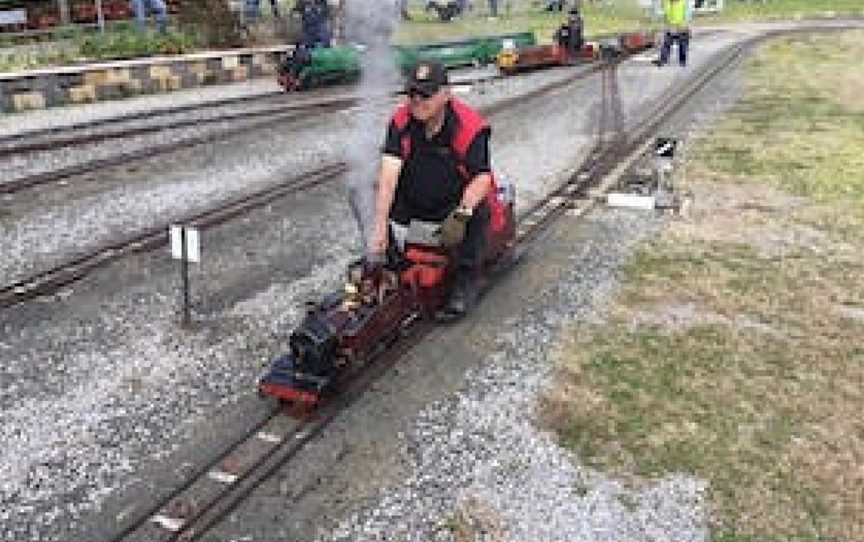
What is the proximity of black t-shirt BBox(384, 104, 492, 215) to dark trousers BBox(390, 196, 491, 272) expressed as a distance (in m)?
0.06

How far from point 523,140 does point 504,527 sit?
1168 centimetres

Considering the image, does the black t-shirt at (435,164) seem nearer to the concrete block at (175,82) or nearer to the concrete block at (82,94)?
the concrete block at (82,94)

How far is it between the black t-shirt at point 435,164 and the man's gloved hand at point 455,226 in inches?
13.7

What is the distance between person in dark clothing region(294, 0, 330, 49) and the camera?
976 inches

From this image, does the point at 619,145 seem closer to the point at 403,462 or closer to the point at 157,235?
the point at 157,235

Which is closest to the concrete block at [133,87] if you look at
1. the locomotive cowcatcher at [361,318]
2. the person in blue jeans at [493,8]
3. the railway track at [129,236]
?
the railway track at [129,236]

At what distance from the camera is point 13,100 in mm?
19344

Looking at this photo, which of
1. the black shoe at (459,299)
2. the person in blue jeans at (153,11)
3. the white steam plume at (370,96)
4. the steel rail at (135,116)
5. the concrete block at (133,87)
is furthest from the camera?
the person in blue jeans at (153,11)

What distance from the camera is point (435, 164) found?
8352 millimetres

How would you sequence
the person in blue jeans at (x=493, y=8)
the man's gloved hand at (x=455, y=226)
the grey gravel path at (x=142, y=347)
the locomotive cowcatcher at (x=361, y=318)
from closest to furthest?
the grey gravel path at (x=142, y=347) < the locomotive cowcatcher at (x=361, y=318) < the man's gloved hand at (x=455, y=226) < the person in blue jeans at (x=493, y=8)

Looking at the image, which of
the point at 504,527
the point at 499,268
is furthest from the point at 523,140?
the point at 504,527

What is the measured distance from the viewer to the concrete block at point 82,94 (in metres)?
20.4

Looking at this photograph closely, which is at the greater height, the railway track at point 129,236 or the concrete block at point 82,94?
the concrete block at point 82,94

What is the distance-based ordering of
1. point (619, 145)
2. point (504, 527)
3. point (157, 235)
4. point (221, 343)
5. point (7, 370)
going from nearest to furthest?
point (504, 527), point (7, 370), point (221, 343), point (157, 235), point (619, 145)
